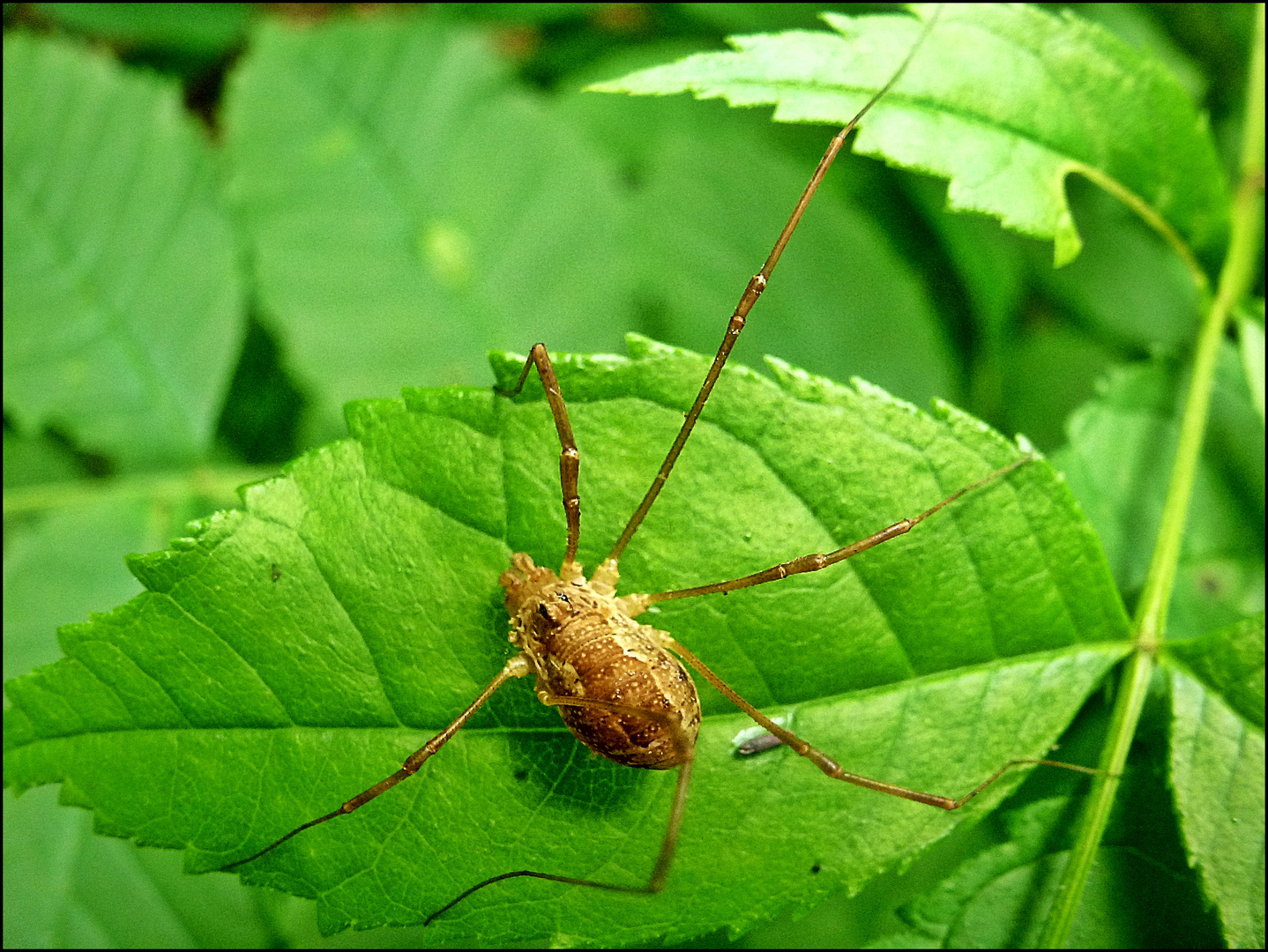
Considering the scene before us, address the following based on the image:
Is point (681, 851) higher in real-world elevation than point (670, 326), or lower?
lower

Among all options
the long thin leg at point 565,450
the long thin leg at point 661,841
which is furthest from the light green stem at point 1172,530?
the long thin leg at point 565,450

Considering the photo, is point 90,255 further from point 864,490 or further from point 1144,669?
point 1144,669

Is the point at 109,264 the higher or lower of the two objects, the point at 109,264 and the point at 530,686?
the higher

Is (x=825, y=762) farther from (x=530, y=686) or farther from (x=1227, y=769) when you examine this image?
(x=1227, y=769)

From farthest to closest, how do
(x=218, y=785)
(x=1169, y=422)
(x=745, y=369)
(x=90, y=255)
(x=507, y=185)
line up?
1. (x=507, y=185)
2. (x=90, y=255)
3. (x=1169, y=422)
4. (x=745, y=369)
5. (x=218, y=785)

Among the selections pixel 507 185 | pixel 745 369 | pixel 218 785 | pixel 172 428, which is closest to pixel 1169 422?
pixel 745 369

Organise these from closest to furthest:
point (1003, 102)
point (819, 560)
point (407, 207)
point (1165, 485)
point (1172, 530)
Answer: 1. point (819, 560)
2. point (1003, 102)
3. point (1172, 530)
4. point (1165, 485)
5. point (407, 207)

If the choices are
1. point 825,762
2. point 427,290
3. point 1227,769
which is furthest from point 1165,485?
point 427,290
